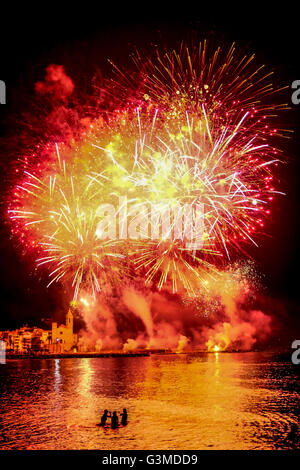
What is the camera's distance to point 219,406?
26.0 meters

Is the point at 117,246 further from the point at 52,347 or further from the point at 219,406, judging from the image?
the point at 52,347

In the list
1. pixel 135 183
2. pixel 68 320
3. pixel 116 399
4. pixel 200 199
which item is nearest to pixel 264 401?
pixel 116 399

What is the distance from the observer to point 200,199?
22594mm

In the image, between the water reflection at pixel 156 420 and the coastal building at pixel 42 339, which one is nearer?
the water reflection at pixel 156 420

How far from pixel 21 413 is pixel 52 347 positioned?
4443 inches

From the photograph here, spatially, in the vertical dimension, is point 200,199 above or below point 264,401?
above

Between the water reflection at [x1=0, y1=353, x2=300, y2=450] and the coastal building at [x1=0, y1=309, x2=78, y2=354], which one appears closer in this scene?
the water reflection at [x1=0, y1=353, x2=300, y2=450]

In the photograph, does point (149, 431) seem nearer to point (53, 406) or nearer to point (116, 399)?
point (53, 406)

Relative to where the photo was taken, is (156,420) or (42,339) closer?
(156,420)
